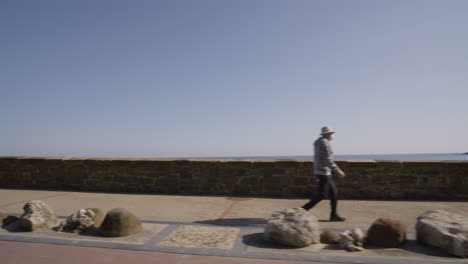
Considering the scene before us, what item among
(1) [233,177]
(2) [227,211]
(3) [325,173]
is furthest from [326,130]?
(1) [233,177]

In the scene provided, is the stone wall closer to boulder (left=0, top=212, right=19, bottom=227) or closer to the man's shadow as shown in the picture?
the man's shadow

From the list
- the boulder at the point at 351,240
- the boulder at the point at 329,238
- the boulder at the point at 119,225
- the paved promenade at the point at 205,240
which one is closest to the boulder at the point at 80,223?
the paved promenade at the point at 205,240

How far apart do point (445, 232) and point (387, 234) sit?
56 centimetres

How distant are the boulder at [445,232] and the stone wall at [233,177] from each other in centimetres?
299

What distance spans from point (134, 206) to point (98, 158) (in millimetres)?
2871

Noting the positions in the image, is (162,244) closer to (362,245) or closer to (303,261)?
(303,261)

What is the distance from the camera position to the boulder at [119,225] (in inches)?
140

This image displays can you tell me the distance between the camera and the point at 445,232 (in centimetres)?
297

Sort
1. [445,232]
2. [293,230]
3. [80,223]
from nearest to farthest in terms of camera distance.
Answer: [445,232]
[293,230]
[80,223]

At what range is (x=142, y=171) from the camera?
7.17m

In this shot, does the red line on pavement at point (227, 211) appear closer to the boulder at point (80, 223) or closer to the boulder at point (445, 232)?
the boulder at point (80, 223)

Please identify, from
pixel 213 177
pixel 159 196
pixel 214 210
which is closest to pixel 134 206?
pixel 159 196

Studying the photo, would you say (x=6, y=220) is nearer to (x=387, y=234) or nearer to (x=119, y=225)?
(x=119, y=225)

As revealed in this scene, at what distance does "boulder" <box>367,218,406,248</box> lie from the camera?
3.12m
